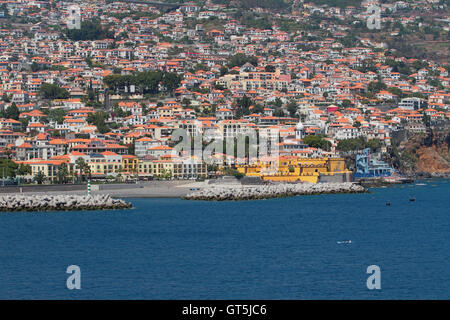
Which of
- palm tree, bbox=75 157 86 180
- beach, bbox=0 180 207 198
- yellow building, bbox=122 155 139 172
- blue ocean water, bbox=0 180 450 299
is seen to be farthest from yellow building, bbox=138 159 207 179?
blue ocean water, bbox=0 180 450 299

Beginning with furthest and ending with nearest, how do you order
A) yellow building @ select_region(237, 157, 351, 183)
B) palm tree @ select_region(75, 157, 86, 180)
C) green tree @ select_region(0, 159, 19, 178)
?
yellow building @ select_region(237, 157, 351, 183), palm tree @ select_region(75, 157, 86, 180), green tree @ select_region(0, 159, 19, 178)

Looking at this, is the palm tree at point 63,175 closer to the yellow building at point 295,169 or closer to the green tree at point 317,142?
the yellow building at point 295,169

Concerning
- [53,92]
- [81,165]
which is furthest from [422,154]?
[81,165]

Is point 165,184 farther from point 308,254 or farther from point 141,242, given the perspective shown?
point 308,254

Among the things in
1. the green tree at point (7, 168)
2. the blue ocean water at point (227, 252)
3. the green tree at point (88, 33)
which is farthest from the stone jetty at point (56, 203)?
the green tree at point (88, 33)

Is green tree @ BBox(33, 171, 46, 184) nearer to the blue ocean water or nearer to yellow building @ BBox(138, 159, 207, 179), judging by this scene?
yellow building @ BBox(138, 159, 207, 179)

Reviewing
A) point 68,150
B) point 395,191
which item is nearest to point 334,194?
point 395,191
